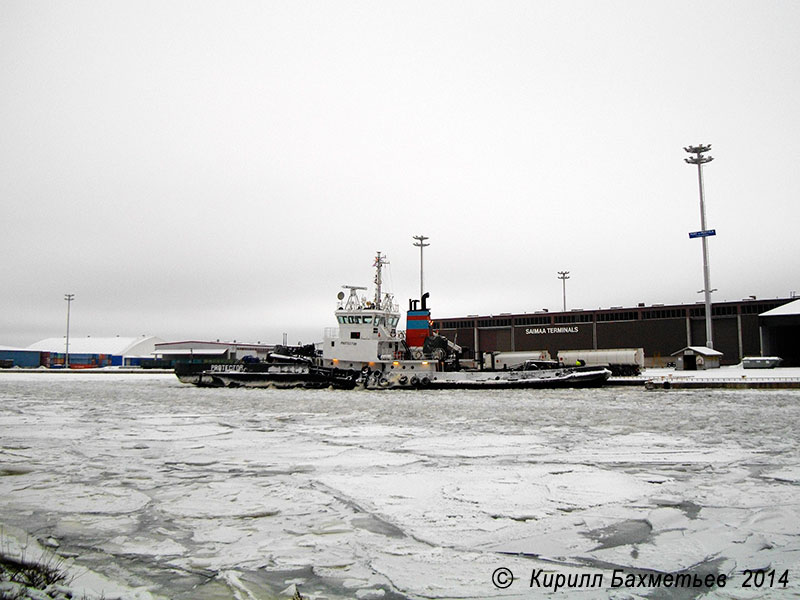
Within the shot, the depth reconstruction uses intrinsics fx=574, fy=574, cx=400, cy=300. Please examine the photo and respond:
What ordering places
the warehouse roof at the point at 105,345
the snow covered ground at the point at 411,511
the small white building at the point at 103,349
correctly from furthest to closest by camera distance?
the warehouse roof at the point at 105,345
the small white building at the point at 103,349
the snow covered ground at the point at 411,511

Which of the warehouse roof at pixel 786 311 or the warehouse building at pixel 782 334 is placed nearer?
the warehouse roof at pixel 786 311

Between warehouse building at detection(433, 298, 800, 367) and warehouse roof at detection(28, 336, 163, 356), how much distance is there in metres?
63.1

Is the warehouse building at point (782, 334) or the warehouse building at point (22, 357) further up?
the warehouse building at point (782, 334)

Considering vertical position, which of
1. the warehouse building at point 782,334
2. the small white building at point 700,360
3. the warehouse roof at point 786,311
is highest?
the warehouse roof at point 786,311

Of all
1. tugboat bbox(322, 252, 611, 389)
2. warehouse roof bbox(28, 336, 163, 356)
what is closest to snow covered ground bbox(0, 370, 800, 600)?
tugboat bbox(322, 252, 611, 389)

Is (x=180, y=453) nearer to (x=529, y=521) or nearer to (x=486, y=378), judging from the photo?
(x=529, y=521)

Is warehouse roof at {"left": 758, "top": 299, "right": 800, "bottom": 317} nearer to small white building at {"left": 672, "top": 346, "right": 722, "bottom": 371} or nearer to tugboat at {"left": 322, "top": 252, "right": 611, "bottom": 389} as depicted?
small white building at {"left": 672, "top": 346, "right": 722, "bottom": 371}

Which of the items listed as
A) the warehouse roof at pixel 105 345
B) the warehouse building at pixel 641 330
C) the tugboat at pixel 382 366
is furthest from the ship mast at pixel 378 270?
the warehouse roof at pixel 105 345

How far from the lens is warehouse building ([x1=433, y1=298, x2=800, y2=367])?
44.0m

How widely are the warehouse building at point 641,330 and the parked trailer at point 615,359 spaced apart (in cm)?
664

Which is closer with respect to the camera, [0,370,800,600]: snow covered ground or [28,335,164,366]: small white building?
[0,370,800,600]: snow covered ground

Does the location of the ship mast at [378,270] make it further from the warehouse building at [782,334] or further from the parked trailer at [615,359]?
the warehouse building at [782,334]

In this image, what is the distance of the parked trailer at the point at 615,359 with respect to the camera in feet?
129

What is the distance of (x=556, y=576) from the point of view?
11.7 feet
